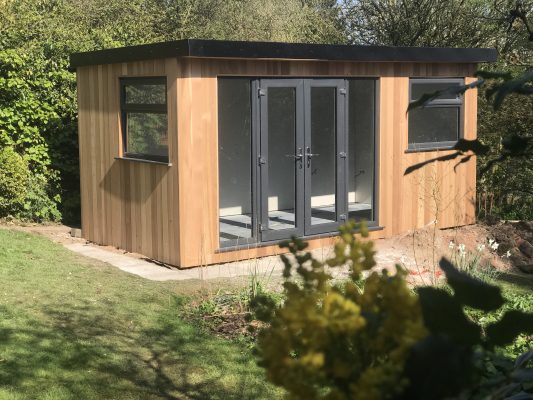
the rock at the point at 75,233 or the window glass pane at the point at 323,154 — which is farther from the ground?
the window glass pane at the point at 323,154

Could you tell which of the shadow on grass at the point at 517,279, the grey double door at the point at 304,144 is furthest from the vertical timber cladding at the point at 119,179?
the shadow on grass at the point at 517,279

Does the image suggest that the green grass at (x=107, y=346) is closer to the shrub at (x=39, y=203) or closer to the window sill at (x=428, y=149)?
the shrub at (x=39, y=203)

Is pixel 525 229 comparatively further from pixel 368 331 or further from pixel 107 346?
pixel 368 331

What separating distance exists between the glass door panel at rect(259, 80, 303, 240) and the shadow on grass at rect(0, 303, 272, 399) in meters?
3.65

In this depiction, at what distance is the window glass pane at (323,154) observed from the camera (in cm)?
1086

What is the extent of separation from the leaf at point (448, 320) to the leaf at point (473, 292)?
1.4 inches

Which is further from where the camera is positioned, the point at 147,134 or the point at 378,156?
the point at 378,156

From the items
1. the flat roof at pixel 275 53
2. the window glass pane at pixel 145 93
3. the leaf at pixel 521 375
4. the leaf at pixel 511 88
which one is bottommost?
the leaf at pixel 521 375

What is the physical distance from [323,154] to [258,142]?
1314mm

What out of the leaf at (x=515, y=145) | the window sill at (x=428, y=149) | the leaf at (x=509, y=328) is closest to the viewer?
the leaf at (x=509, y=328)

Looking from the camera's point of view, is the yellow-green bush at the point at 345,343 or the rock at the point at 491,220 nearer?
the yellow-green bush at the point at 345,343

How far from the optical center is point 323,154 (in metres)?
11.1

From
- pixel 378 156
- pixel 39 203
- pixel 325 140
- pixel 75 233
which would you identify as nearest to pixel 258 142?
pixel 325 140

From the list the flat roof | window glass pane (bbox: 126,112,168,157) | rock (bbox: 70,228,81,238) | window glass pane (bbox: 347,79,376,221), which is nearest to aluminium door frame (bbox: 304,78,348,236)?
the flat roof
